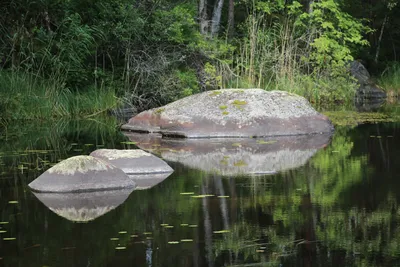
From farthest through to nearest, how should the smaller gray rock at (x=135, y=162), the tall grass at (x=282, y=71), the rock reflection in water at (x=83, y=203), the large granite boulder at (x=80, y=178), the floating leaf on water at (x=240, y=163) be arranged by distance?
the tall grass at (x=282, y=71), the floating leaf on water at (x=240, y=163), the smaller gray rock at (x=135, y=162), the large granite boulder at (x=80, y=178), the rock reflection in water at (x=83, y=203)

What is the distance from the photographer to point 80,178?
292 inches

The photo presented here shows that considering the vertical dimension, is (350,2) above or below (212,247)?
above

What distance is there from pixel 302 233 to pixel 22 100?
1090 centimetres

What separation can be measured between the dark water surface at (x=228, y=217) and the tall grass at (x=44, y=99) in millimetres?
5239

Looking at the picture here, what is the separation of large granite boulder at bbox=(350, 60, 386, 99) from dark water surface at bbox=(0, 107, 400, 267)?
48.5ft

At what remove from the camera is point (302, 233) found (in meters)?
5.58

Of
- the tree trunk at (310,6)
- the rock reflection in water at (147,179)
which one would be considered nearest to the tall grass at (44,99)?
the tree trunk at (310,6)

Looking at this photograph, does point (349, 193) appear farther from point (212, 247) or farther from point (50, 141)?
point (50, 141)

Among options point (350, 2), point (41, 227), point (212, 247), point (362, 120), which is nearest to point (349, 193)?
point (212, 247)

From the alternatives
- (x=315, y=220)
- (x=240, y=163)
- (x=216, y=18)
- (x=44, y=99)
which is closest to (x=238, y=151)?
(x=240, y=163)

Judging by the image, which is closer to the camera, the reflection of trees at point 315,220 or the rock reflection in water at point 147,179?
the reflection of trees at point 315,220

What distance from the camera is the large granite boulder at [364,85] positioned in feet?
80.9

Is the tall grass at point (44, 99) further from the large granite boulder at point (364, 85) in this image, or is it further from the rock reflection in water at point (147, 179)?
the large granite boulder at point (364, 85)

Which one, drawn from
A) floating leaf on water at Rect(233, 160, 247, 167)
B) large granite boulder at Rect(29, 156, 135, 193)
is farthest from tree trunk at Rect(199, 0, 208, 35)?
large granite boulder at Rect(29, 156, 135, 193)
